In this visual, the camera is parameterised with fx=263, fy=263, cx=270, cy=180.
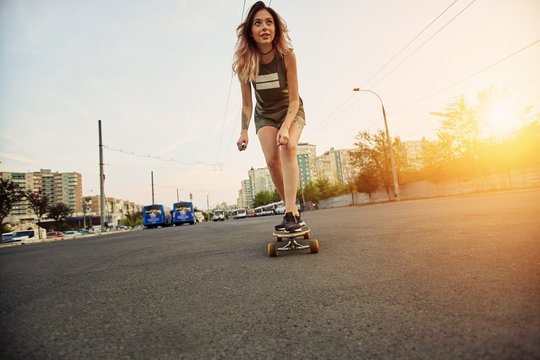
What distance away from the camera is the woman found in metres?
2.91

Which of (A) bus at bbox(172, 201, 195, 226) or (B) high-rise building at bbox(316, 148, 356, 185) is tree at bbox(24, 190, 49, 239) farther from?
(B) high-rise building at bbox(316, 148, 356, 185)

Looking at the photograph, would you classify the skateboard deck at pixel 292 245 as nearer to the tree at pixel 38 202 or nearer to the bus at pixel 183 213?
the bus at pixel 183 213

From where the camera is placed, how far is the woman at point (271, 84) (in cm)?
291

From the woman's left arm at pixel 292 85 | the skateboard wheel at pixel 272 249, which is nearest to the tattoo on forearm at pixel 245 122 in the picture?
the woman's left arm at pixel 292 85

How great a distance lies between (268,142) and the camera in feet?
10.5

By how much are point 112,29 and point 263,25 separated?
13.8 m

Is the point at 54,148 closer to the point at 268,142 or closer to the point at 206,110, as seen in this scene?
the point at 206,110

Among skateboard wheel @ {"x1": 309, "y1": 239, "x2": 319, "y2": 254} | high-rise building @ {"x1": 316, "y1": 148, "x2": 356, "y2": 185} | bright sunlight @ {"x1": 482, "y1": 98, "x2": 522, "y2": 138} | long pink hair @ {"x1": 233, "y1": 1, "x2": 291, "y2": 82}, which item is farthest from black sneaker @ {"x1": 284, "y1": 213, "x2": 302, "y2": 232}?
high-rise building @ {"x1": 316, "y1": 148, "x2": 356, "y2": 185}

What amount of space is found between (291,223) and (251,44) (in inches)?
85.0

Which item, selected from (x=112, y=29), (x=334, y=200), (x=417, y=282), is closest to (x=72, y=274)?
(x=417, y=282)

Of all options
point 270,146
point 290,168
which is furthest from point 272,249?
point 270,146

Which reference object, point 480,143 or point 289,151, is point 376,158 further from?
point 289,151

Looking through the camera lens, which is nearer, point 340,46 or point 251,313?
point 251,313

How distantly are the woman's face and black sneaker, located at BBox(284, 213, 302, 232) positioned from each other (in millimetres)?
1975
